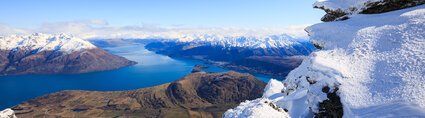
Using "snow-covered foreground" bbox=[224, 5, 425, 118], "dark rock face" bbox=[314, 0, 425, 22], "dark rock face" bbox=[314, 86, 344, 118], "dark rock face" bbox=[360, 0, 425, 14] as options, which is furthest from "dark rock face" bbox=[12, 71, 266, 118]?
"dark rock face" bbox=[314, 86, 344, 118]

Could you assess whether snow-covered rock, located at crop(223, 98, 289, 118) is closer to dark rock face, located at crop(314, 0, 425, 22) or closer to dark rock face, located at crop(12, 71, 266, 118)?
dark rock face, located at crop(314, 0, 425, 22)

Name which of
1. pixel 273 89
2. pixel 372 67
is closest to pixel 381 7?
pixel 372 67

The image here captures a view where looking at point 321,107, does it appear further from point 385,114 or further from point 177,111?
point 177,111

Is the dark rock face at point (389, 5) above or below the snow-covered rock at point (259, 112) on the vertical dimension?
above

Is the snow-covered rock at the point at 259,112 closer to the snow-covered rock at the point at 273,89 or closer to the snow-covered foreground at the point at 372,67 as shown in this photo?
the snow-covered foreground at the point at 372,67

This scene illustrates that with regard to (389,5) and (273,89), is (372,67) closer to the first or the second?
(389,5)

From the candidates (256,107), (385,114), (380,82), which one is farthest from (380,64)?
(256,107)

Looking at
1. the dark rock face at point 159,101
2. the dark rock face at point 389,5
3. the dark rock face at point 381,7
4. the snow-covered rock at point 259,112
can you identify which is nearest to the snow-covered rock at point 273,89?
the dark rock face at point 381,7
